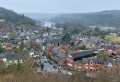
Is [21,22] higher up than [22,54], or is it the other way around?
[21,22]

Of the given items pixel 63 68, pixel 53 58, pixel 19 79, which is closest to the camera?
pixel 19 79

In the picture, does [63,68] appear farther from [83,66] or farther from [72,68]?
[83,66]

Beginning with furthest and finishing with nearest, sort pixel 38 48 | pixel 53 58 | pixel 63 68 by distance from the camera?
1. pixel 38 48
2. pixel 53 58
3. pixel 63 68

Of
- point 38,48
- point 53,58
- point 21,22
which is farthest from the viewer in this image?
point 21,22

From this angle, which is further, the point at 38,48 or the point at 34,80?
the point at 38,48

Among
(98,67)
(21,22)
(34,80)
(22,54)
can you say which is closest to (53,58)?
(22,54)

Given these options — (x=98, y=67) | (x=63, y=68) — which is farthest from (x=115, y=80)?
(x=63, y=68)

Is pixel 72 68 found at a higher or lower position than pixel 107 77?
lower

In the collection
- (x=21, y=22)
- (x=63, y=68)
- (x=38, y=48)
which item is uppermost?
(x=21, y=22)

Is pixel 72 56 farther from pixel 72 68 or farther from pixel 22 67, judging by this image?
pixel 22 67
